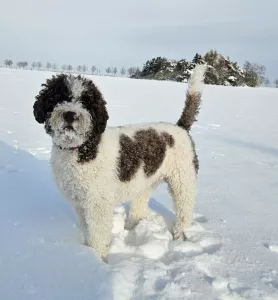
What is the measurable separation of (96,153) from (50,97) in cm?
67

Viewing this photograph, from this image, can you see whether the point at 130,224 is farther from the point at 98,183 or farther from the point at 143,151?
the point at 98,183

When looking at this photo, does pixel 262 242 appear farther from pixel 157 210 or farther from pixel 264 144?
pixel 264 144

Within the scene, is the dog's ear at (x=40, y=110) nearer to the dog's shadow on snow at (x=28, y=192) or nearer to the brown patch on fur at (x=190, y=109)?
the dog's shadow on snow at (x=28, y=192)

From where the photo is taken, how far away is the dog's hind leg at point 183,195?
4480mm

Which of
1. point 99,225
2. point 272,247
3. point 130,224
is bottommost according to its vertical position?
point 130,224

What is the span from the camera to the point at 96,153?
3471 millimetres

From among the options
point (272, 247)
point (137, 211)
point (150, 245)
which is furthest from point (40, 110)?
point (272, 247)

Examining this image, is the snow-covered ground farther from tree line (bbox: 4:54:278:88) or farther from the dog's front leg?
tree line (bbox: 4:54:278:88)

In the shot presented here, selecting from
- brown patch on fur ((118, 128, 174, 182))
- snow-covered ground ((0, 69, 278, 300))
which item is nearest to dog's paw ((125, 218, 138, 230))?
snow-covered ground ((0, 69, 278, 300))

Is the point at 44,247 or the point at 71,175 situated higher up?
the point at 71,175

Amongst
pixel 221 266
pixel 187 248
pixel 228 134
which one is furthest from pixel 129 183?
pixel 228 134

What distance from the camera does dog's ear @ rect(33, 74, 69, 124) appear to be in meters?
3.33

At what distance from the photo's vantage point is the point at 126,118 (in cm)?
1329

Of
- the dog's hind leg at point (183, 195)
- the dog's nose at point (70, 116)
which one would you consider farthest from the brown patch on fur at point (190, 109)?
the dog's nose at point (70, 116)
